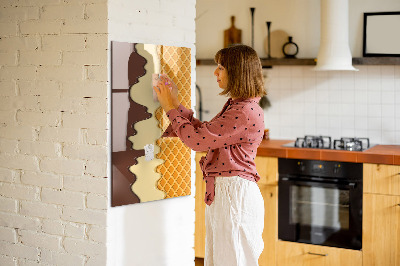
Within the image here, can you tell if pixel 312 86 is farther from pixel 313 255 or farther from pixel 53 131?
pixel 53 131

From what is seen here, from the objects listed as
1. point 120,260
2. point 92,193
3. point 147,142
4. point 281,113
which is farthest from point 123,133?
point 281,113

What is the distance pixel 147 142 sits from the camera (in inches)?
110

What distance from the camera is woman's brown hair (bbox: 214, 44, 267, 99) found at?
258cm

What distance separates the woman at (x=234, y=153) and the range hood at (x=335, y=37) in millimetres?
1721

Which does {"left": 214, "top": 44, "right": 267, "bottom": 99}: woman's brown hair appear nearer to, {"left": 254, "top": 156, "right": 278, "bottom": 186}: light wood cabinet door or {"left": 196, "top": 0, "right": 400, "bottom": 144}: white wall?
{"left": 254, "top": 156, "right": 278, "bottom": 186}: light wood cabinet door

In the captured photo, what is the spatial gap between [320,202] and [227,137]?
168cm

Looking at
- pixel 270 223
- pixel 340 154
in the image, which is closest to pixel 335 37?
pixel 340 154

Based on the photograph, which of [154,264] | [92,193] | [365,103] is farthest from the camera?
[365,103]

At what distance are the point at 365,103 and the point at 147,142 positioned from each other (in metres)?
2.25

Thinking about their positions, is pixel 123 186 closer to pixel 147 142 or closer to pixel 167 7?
pixel 147 142

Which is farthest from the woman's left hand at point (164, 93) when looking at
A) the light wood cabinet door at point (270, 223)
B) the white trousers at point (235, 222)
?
the light wood cabinet door at point (270, 223)

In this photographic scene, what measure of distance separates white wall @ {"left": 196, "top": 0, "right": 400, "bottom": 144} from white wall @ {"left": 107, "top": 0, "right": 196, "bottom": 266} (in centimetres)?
184

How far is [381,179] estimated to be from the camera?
3744 millimetres

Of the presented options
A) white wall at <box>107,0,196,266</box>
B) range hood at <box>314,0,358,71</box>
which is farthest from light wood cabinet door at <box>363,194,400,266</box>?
white wall at <box>107,0,196,266</box>
